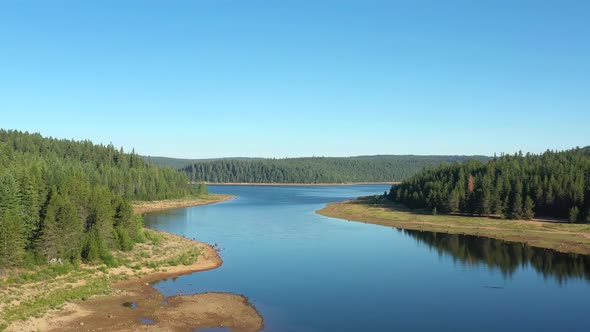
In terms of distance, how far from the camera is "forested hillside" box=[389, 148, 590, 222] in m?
124

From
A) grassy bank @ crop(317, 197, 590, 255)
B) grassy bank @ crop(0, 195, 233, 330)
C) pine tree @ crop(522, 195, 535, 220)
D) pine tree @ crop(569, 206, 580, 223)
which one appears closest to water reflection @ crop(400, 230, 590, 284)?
grassy bank @ crop(317, 197, 590, 255)

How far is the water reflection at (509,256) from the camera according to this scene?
7169cm

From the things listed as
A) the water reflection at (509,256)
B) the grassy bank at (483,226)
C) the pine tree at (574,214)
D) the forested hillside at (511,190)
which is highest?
the forested hillside at (511,190)

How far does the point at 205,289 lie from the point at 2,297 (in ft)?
69.7

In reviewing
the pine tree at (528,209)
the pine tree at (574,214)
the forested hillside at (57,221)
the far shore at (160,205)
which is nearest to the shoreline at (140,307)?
the forested hillside at (57,221)

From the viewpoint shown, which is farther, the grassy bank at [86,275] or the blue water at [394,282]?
the blue water at [394,282]

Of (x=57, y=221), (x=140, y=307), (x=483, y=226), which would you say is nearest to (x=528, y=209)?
(x=483, y=226)

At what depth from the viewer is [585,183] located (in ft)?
412

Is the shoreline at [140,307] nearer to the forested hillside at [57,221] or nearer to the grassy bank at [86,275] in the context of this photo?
the grassy bank at [86,275]

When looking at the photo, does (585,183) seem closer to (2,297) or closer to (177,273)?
(177,273)

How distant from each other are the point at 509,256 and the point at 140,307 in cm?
6179

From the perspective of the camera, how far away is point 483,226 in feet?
389

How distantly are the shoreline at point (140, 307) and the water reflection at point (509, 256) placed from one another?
4129 centimetres

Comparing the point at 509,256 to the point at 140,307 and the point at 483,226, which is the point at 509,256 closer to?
the point at 483,226
